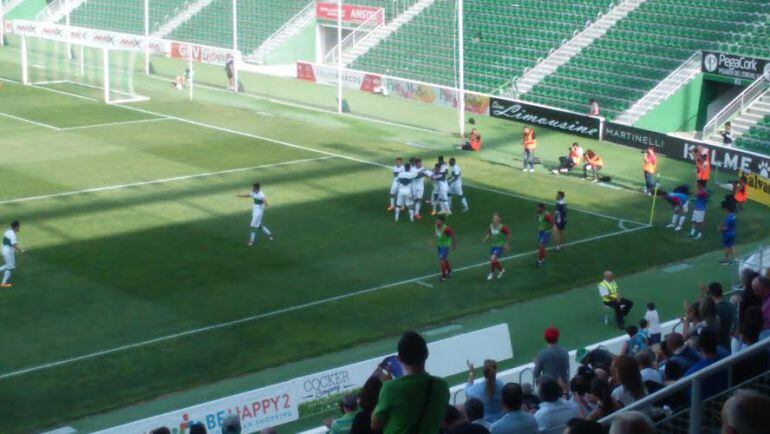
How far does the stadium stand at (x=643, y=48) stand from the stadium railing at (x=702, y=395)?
37.5m

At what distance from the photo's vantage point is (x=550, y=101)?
49.2 metres

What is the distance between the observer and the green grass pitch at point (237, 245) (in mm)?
21781

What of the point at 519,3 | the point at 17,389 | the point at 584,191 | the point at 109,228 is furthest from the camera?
the point at 519,3

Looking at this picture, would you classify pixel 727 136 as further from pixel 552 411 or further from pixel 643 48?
pixel 552 411

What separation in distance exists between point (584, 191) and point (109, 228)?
47.6 feet

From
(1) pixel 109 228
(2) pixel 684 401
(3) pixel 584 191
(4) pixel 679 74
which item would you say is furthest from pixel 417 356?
(4) pixel 679 74

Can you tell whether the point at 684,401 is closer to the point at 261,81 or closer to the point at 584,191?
the point at 584,191

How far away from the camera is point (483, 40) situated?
56.3m

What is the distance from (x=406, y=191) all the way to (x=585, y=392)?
19.5 meters

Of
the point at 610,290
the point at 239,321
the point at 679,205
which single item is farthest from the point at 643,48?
the point at 239,321

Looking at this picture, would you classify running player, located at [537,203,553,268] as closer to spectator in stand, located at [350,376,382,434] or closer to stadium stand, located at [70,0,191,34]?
spectator in stand, located at [350,376,382,434]

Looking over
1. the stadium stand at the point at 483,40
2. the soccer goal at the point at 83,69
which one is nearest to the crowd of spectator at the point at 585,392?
the stadium stand at the point at 483,40

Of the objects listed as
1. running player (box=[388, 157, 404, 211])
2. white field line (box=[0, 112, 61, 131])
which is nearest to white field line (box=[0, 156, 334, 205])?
running player (box=[388, 157, 404, 211])

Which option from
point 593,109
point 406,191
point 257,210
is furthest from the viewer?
point 593,109
